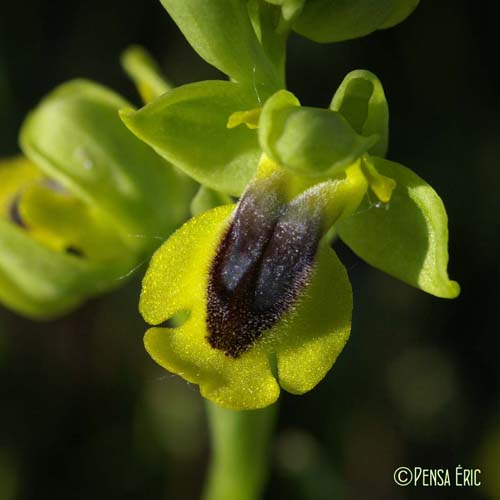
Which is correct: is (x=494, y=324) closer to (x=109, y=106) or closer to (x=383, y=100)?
(x=109, y=106)

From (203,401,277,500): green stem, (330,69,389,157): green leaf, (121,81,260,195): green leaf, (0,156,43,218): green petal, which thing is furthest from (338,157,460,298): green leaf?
(0,156,43,218): green petal

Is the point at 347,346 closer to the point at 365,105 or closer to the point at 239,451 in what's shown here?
the point at 239,451

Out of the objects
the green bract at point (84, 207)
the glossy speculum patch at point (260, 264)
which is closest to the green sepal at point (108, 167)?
the green bract at point (84, 207)

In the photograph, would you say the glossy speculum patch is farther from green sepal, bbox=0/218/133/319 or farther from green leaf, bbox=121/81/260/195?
green sepal, bbox=0/218/133/319

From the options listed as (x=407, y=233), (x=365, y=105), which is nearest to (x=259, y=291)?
(x=407, y=233)

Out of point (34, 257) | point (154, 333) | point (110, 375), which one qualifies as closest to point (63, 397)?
point (110, 375)

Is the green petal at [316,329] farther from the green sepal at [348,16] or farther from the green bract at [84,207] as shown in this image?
the green bract at [84,207]
